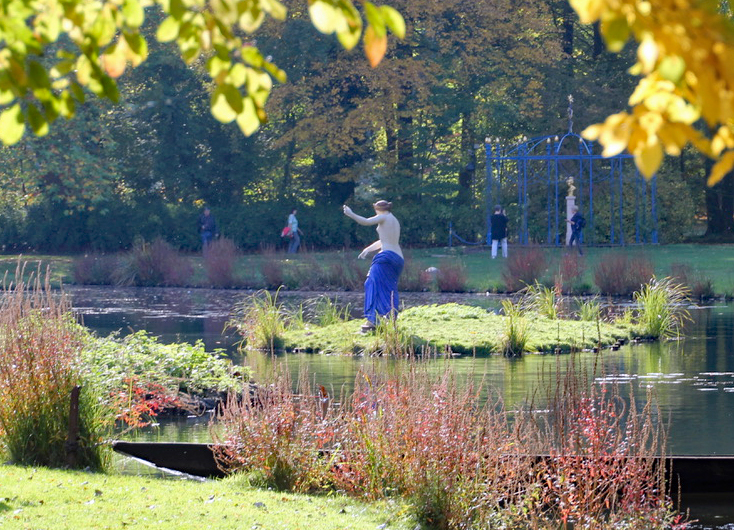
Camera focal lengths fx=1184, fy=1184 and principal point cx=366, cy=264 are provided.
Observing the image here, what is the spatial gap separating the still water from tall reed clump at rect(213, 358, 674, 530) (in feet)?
1.08

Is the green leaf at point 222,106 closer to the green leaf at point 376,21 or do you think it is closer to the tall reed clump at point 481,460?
the green leaf at point 376,21

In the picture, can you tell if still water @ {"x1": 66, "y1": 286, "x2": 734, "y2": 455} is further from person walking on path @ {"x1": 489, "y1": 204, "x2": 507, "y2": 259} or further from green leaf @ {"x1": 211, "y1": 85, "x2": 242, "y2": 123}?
person walking on path @ {"x1": 489, "y1": 204, "x2": 507, "y2": 259}

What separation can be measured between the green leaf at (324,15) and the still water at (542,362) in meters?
3.87

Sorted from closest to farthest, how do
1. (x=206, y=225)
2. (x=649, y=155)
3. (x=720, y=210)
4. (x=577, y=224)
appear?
(x=649, y=155) → (x=577, y=224) → (x=206, y=225) → (x=720, y=210)

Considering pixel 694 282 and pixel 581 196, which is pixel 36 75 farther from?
pixel 581 196

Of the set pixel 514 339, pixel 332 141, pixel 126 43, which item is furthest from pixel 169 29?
pixel 332 141

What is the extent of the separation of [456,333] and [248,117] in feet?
45.2

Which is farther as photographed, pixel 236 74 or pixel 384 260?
pixel 384 260

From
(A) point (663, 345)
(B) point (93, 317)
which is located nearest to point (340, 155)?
(B) point (93, 317)

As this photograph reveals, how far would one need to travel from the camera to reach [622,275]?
25.3 meters

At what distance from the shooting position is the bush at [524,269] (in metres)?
25.7

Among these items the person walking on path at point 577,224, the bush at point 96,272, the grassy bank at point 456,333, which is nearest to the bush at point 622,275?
the grassy bank at point 456,333

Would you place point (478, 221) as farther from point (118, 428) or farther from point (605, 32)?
point (605, 32)

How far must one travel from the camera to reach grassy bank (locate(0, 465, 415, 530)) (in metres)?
6.93
